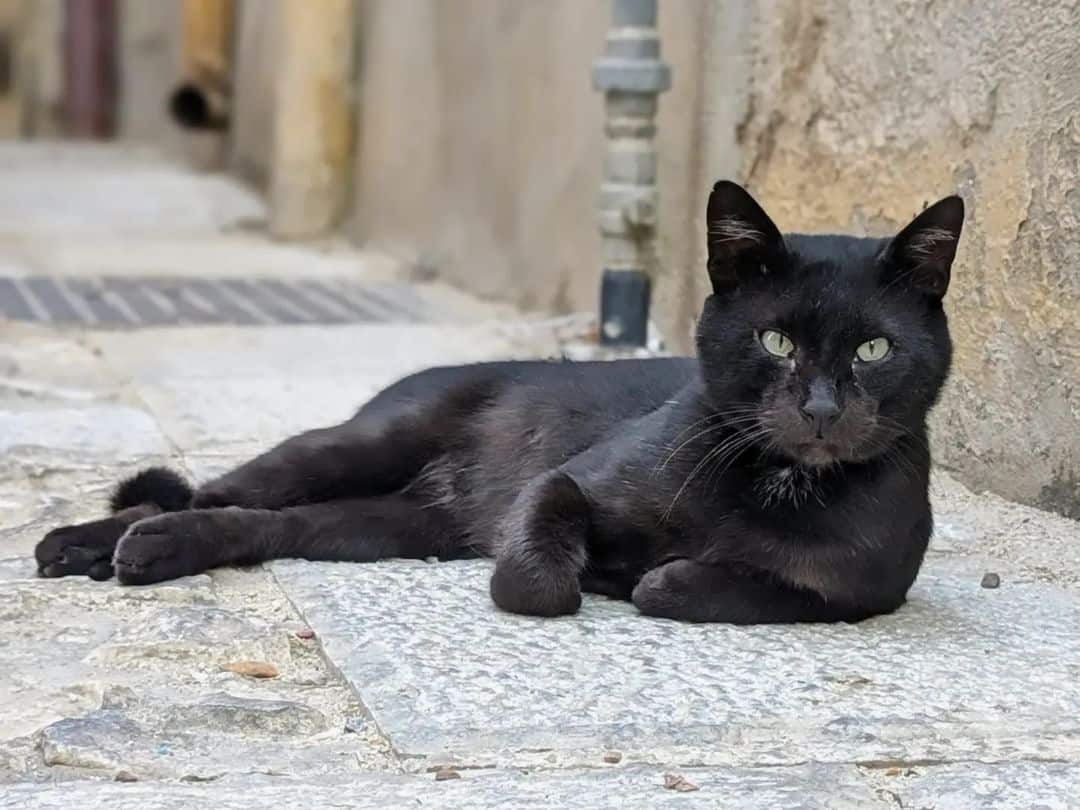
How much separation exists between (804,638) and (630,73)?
2592 millimetres

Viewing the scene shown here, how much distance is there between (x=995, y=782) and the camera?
2127 mm

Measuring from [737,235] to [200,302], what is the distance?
12.2 ft

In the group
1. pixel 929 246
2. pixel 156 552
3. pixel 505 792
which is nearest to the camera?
pixel 505 792

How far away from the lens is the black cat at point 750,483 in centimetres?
264

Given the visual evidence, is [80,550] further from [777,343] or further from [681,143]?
[681,143]

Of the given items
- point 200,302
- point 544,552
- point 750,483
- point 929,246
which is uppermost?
point 929,246

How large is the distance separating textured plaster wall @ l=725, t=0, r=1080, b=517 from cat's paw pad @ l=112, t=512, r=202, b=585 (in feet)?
5.51

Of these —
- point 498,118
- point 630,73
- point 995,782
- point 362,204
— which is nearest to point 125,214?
point 362,204

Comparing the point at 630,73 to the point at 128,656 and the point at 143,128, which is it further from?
the point at 143,128

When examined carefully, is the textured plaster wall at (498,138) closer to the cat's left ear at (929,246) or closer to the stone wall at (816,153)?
the stone wall at (816,153)

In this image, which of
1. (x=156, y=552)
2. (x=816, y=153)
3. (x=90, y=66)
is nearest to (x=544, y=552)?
(x=156, y=552)

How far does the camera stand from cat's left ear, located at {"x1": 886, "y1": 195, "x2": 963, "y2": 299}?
2.67 metres

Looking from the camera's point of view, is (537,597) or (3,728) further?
(537,597)

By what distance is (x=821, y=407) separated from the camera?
2.56 m
